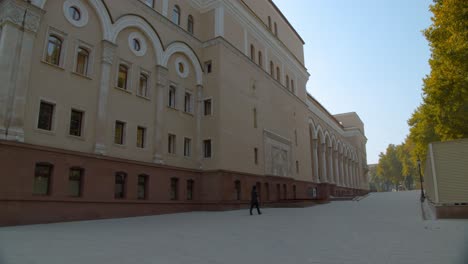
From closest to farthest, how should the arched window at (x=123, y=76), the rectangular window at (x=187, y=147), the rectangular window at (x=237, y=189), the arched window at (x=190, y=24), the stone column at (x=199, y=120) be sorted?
the arched window at (x=123, y=76) → the rectangular window at (x=187, y=147) → the stone column at (x=199, y=120) → the rectangular window at (x=237, y=189) → the arched window at (x=190, y=24)

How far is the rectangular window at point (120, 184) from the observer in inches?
643

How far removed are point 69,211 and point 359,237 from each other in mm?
11794

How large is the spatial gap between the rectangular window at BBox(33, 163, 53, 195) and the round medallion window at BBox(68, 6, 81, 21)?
746 centimetres

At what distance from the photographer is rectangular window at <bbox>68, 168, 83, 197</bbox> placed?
1406 cm

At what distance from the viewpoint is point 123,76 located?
18.0 m

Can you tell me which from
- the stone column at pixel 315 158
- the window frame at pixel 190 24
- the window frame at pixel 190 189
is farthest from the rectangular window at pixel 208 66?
the stone column at pixel 315 158

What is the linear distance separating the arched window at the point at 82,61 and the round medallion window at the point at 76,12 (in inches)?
51.2

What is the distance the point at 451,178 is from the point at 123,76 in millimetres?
16856

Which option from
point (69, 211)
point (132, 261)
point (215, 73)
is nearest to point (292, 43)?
point (215, 73)

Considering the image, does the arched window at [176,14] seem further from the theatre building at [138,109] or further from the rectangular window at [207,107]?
the rectangular window at [207,107]

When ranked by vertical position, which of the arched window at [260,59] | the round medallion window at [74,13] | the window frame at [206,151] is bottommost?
the window frame at [206,151]

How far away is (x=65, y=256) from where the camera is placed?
6227mm

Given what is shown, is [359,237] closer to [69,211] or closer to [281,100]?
[69,211]

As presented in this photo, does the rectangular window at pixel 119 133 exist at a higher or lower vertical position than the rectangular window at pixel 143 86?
lower
